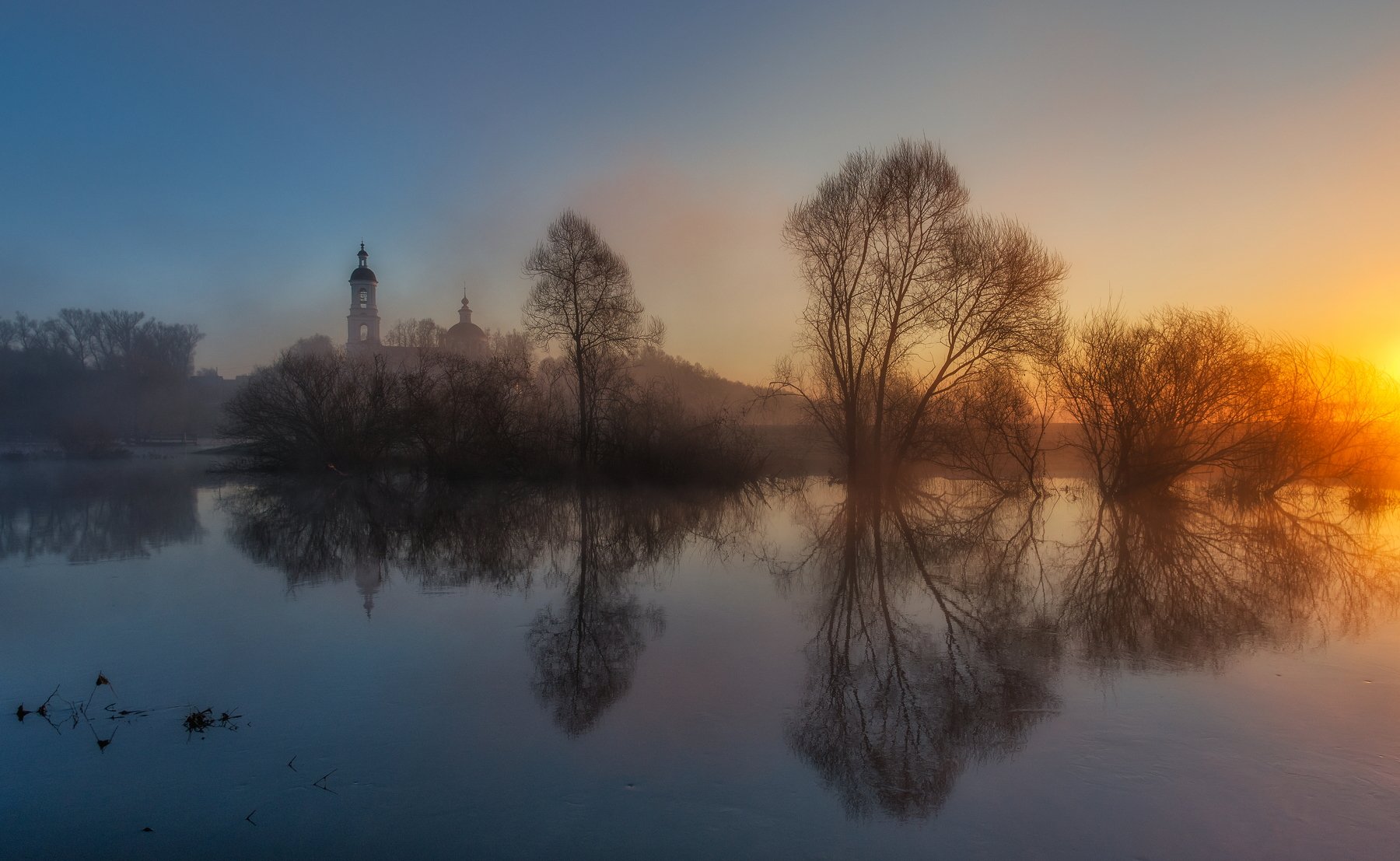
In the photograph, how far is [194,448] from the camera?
51344 mm

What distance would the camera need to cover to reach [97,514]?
15.5 m

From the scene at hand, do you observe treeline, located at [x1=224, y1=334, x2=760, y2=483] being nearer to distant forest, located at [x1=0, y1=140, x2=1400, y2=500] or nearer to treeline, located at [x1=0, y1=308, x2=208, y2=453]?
distant forest, located at [x1=0, y1=140, x2=1400, y2=500]

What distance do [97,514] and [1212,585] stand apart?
18.2 metres

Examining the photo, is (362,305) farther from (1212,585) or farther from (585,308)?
(1212,585)

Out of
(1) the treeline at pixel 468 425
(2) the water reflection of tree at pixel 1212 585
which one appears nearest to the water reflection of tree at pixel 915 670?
(2) the water reflection of tree at pixel 1212 585

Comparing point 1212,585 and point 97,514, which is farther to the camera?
point 97,514

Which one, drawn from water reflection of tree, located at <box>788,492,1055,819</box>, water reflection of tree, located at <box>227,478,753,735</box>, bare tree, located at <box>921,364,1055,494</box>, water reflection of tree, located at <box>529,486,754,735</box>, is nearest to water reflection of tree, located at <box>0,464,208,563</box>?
water reflection of tree, located at <box>227,478,753,735</box>

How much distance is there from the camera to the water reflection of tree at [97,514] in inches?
454

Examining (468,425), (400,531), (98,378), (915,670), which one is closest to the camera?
(915,670)

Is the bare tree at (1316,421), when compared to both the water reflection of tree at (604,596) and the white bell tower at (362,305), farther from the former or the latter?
the white bell tower at (362,305)

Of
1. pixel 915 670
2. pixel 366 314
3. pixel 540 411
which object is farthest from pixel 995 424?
pixel 366 314

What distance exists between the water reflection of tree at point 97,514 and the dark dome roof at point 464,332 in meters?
52.4

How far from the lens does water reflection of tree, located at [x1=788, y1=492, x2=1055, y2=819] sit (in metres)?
4.26

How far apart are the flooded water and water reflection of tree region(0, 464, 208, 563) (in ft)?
1.39
